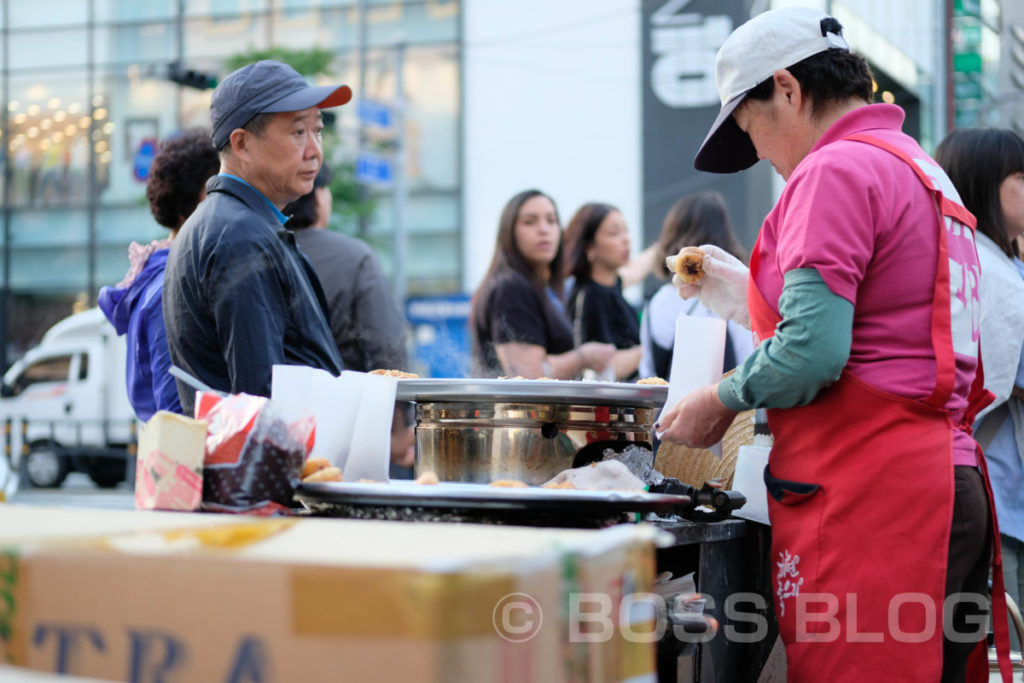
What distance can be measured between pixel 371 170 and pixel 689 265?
552 inches

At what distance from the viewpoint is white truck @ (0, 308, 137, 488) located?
15156 millimetres

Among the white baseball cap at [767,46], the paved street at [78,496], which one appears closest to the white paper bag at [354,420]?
the white baseball cap at [767,46]

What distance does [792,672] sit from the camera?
6.42 ft

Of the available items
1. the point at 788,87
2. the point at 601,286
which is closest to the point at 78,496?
the point at 601,286

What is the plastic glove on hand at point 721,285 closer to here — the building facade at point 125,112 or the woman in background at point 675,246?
the woman in background at point 675,246

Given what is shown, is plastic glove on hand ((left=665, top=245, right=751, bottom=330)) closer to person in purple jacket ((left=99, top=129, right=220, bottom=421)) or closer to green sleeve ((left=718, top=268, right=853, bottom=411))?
green sleeve ((left=718, top=268, right=853, bottom=411))

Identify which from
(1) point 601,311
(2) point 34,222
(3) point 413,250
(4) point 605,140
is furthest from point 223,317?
(2) point 34,222

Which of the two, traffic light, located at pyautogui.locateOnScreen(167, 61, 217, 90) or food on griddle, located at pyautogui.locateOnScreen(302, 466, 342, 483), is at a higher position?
traffic light, located at pyautogui.locateOnScreen(167, 61, 217, 90)

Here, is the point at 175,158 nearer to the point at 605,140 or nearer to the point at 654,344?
the point at 654,344

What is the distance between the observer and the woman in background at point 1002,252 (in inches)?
119

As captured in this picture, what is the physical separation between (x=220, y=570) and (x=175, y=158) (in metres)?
2.52

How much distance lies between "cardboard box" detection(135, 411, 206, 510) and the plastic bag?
25mm

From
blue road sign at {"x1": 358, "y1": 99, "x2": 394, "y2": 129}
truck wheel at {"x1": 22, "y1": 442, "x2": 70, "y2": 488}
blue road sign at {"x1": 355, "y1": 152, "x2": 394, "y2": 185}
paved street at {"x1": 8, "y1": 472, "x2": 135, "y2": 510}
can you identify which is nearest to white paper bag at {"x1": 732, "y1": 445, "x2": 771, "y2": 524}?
paved street at {"x1": 8, "y1": 472, "x2": 135, "y2": 510}

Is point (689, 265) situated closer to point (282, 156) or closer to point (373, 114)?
point (282, 156)
